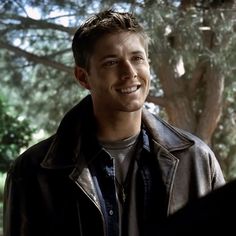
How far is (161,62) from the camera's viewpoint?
5.04 meters

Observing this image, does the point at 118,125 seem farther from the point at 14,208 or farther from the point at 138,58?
the point at 14,208

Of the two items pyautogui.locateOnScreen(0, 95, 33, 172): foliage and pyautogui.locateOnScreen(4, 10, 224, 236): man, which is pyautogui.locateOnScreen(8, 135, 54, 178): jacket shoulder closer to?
pyautogui.locateOnScreen(4, 10, 224, 236): man

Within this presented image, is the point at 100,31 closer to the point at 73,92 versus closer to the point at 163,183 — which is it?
the point at 163,183

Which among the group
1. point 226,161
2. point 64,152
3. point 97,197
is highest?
point 64,152

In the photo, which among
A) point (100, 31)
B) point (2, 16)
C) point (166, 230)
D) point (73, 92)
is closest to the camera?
point (166, 230)

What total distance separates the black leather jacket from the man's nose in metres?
0.19

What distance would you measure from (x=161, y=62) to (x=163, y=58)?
0.28 ft

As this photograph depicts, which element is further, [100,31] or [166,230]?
[100,31]

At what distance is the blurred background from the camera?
470 cm

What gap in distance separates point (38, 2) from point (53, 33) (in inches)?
26.5

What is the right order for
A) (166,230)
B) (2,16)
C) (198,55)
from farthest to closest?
1. (2,16)
2. (198,55)
3. (166,230)

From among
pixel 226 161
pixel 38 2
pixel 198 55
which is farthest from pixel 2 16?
pixel 226 161

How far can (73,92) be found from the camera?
643 cm

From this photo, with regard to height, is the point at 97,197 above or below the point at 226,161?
above
